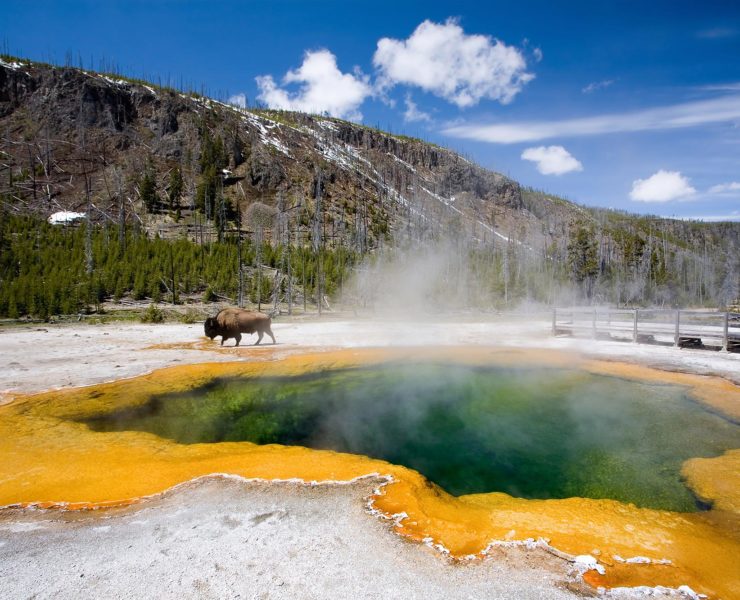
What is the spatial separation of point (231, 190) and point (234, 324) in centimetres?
7480

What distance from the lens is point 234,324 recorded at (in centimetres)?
1773

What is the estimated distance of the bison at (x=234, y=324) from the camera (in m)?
17.8

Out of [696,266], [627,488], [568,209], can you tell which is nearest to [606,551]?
[627,488]

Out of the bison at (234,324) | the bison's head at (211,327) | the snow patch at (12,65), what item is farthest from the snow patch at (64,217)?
the bison at (234,324)

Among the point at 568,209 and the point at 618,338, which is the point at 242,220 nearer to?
the point at 618,338

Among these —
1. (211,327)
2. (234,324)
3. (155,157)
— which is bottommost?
(211,327)

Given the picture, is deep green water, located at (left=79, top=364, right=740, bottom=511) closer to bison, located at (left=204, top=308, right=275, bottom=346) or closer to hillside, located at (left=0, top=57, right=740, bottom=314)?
bison, located at (left=204, top=308, right=275, bottom=346)

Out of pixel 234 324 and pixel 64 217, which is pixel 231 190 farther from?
pixel 234 324

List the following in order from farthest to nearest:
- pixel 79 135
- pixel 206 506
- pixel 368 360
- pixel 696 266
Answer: pixel 696 266, pixel 79 135, pixel 368 360, pixel 206 506

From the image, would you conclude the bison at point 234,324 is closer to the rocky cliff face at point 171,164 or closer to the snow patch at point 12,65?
the rocky cliff face at point 171,164

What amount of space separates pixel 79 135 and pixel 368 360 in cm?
9340

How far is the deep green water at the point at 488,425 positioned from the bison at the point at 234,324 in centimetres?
542

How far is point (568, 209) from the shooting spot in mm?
180375

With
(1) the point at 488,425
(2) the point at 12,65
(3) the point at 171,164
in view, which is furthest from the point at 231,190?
(1) the point at 488,425
